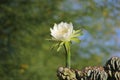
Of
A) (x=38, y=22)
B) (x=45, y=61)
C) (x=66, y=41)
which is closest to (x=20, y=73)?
(x=38, y=22)

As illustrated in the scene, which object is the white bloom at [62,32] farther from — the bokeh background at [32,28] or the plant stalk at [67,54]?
the bokeh background at [32,28]

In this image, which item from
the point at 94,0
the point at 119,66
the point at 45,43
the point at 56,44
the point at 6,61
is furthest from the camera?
the point at 45,43

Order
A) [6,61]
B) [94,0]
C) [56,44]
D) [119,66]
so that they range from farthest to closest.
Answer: [6,61]
[94,0]
[56,44]
[119,66]

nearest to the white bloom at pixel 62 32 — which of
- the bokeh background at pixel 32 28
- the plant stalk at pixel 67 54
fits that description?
the plant stalk at pixel 67 54

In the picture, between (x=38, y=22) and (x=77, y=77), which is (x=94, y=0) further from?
(x=77, y=77)

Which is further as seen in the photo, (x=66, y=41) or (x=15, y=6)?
(x=15, y=6)

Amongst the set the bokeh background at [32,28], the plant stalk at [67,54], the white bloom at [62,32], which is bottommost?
the plant stalk at [67,54]

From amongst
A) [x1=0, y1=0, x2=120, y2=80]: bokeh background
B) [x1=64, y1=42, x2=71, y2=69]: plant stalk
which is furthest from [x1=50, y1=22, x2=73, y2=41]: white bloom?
[x1=0, y1=0, x2=120, y2=80]: bokeh background

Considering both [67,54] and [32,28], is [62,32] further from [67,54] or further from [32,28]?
[32,28]

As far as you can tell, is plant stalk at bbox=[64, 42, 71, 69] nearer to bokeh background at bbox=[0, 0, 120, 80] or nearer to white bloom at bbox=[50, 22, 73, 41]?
white bloom at bbox=[50, 22, 73, 41]

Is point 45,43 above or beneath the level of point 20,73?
above

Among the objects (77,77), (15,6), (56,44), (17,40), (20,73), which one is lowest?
(77,77)
